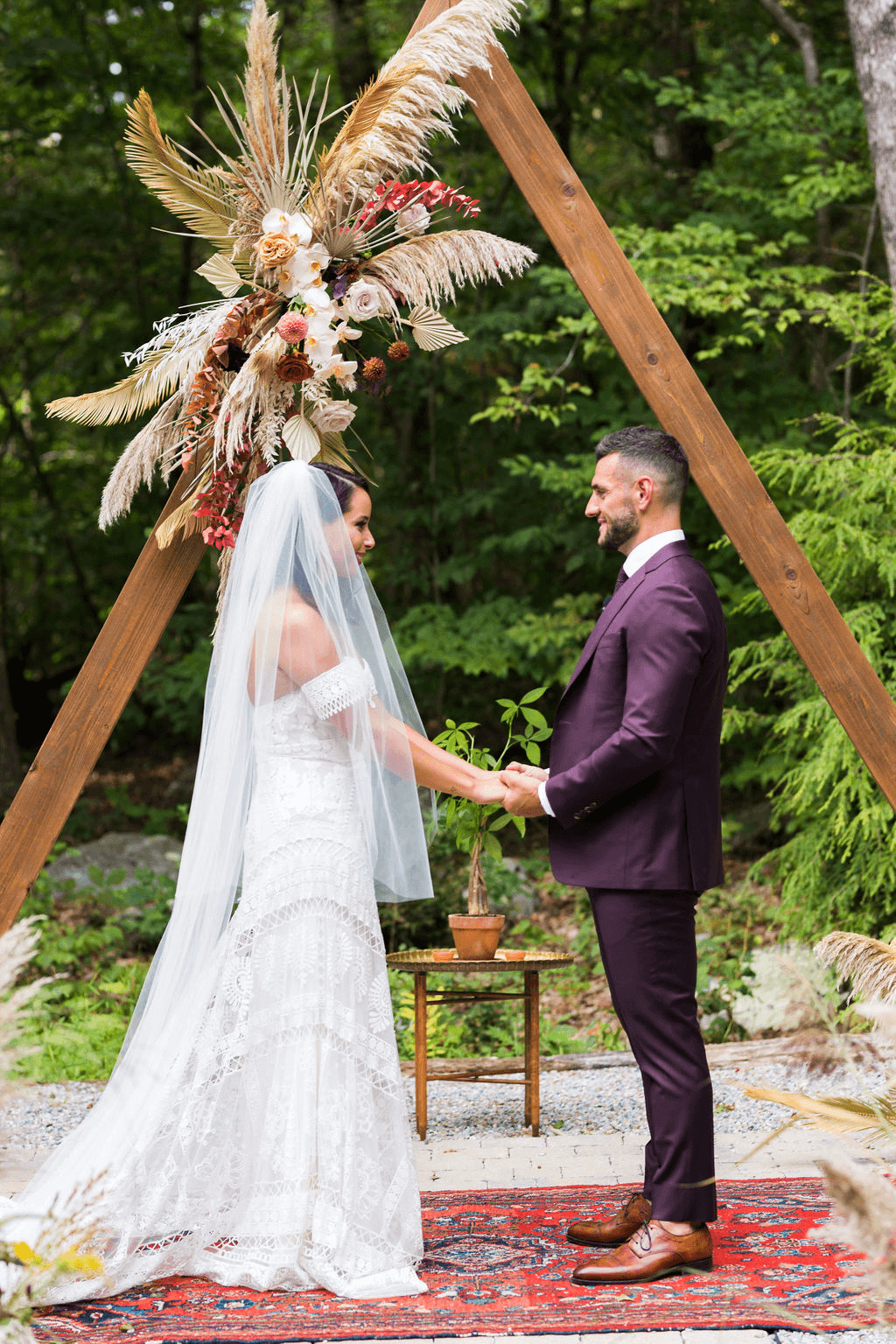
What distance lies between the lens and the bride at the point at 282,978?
112 inches

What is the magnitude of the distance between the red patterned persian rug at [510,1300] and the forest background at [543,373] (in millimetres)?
2499

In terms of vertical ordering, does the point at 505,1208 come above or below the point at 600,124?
below

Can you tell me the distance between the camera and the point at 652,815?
299 cm

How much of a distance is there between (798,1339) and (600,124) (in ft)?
32.3

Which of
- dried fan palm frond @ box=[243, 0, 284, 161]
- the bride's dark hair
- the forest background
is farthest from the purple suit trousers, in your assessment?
the forest background

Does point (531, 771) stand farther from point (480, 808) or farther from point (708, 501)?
point (708, 501)

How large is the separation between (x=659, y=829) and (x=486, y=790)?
0.62m

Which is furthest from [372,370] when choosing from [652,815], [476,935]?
[476,935]

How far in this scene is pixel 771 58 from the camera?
8.08m

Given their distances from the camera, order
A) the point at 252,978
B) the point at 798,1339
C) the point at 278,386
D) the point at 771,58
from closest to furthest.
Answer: the point at 798,1339
the point at 252,978
the point at 278,386
the point at 771,58

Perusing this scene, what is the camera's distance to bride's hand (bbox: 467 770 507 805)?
3.43m

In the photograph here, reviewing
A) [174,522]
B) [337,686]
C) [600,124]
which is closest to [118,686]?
[174,522]

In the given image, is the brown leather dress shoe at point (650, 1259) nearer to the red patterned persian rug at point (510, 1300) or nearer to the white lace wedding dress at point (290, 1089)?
the red patterned persian rug at point (510, 1300)

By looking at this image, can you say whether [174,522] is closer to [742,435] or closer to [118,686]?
[118,686]
